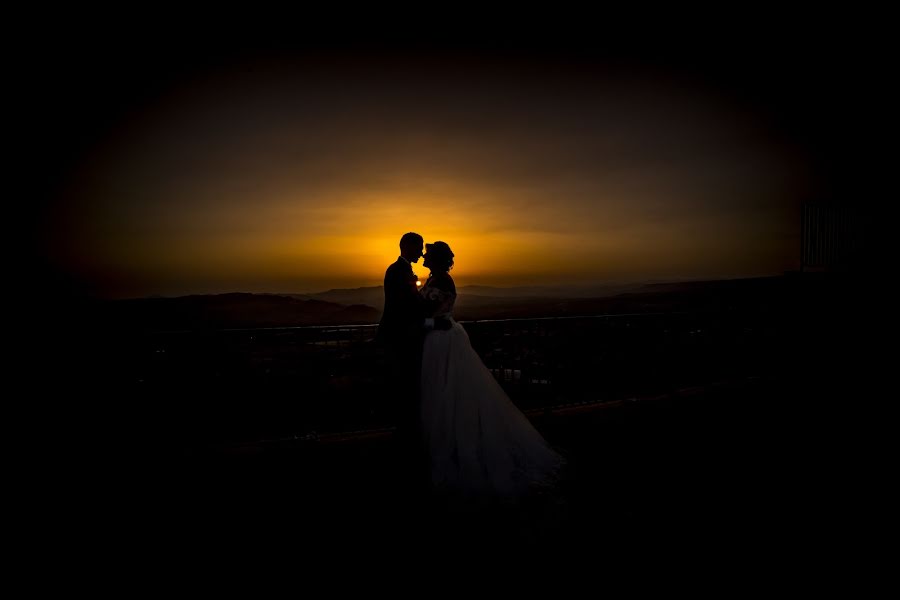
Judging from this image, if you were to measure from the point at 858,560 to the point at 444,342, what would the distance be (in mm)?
2733

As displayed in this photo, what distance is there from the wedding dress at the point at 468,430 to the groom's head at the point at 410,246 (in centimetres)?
27

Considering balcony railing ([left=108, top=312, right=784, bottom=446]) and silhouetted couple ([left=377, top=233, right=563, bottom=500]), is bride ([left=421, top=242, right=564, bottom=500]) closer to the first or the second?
silhouetted couple ([left=377, top=233, right=563, bottom=500])

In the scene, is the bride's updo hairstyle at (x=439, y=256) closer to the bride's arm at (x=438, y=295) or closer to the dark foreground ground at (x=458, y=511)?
the bride's arm at (x=438, y=295)

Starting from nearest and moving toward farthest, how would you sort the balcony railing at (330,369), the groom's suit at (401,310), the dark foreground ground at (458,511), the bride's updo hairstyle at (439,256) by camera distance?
the dark foreground ground at (458,511), the groom's suit at (401,310), the bride's updo hairstyle at (439,256), the balcony railing at (330,369)

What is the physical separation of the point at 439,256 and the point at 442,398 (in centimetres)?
108

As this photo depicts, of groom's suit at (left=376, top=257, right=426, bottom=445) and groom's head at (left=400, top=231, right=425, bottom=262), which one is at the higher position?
groom's head at (left=400, top=231, right=425, bottom=262)

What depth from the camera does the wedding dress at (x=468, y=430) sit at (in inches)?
130

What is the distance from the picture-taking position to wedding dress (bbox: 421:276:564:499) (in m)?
3.31

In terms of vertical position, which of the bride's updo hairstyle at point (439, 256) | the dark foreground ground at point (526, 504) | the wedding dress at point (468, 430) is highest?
the bride's updo hairstyle at point (439, 256)

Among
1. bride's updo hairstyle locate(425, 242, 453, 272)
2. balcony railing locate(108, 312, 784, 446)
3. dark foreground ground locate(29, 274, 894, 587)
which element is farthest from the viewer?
balcony railing locate(108, 312, 784, 446)

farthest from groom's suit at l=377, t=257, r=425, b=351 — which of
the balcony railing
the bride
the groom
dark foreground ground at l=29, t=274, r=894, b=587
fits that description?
dark foreground ground at l=29, t=274, r=894, b=587

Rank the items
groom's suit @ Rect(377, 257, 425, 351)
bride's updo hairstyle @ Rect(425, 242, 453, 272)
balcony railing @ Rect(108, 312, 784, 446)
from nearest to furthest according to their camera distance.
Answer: groom's suit @ Rect(377, 257, 425, 351), bride's updo hairstyle @ Rect(425, 242, 453, 272), balcony railing @ Rect(108, 312, 784, 446)

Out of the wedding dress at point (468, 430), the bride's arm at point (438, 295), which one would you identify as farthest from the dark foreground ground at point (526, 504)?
the bride's arm at point (438, 295)

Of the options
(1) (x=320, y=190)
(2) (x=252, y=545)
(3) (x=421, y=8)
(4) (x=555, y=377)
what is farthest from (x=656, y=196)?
(2) (x=252, y=545)
